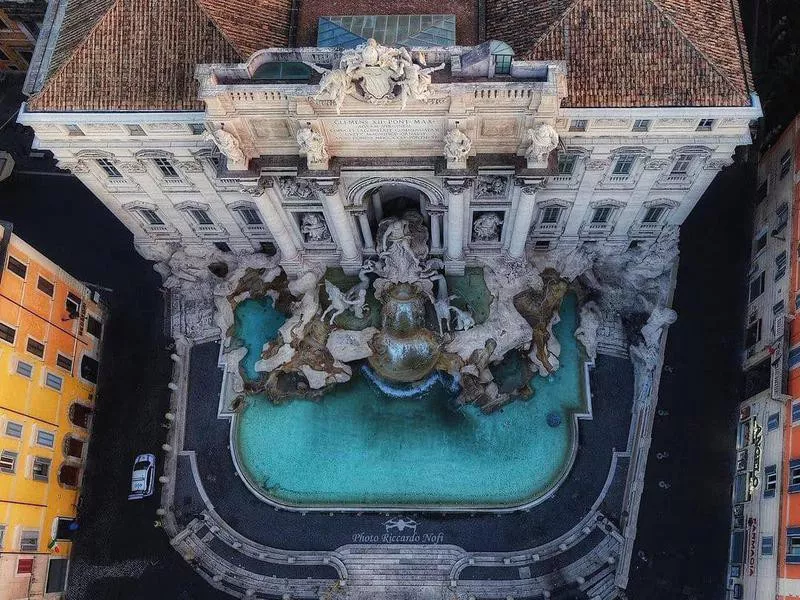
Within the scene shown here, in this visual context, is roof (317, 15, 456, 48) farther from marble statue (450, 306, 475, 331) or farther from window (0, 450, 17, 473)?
window (0, 450, 17, 473)

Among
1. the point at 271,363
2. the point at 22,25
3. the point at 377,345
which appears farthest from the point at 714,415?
the point at 22,25

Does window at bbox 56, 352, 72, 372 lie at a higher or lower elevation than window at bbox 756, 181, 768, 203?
lower

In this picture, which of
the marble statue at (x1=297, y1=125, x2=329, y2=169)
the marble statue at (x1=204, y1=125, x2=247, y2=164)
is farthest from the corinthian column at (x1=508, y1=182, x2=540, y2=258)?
the marble statue at (x1=204, y1=125, x2=247, y2=164)

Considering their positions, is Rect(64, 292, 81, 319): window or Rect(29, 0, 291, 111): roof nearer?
Rect(29, 0, 291, 111): roof

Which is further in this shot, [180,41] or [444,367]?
[444,367]

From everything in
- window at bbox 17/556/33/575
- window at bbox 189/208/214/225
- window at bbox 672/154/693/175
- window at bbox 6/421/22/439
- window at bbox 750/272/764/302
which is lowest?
window at bbox 17/556/33/575

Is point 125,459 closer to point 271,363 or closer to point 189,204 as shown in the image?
point 271,363

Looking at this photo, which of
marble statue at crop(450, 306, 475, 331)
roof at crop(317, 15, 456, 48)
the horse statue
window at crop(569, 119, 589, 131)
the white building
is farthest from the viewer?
the horse statue

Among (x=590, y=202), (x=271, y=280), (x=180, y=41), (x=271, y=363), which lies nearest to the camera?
(x=180, y=41)

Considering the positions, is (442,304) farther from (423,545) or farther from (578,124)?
(423,545)
